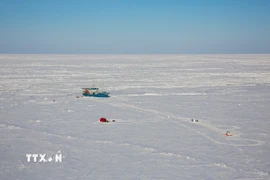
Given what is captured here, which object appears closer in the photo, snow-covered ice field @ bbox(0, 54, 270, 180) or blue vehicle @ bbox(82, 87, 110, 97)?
snow-covered ice field @ bbox(0, 54, 270, 180)

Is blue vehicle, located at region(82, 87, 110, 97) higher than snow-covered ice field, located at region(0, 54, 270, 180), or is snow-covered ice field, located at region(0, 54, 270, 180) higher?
blue vehicle, located at region(82, 87, 110, 97)

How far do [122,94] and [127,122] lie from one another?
8.27 metres

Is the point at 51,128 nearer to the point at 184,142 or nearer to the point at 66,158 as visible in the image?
the point at 66,158

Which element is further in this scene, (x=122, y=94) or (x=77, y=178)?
(x=122, y=94)

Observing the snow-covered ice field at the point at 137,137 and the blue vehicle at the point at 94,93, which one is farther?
the blue vehicle at the point at 94,93

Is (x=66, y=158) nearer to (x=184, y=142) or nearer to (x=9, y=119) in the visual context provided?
(x=184, y=142)

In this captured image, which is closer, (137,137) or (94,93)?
(137,137)

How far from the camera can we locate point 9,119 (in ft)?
46.4

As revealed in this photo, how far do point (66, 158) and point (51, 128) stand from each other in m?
3.62

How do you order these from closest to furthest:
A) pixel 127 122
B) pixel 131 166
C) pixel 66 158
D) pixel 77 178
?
pixel 77 178
pixel 131 166
pixel 66 158
pixel 127 122

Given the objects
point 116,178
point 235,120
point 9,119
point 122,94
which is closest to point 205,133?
point 235,120

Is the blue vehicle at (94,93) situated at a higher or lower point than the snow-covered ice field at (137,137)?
higher

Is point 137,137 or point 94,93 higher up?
point 94,93

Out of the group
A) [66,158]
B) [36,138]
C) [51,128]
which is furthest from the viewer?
[51,128]
